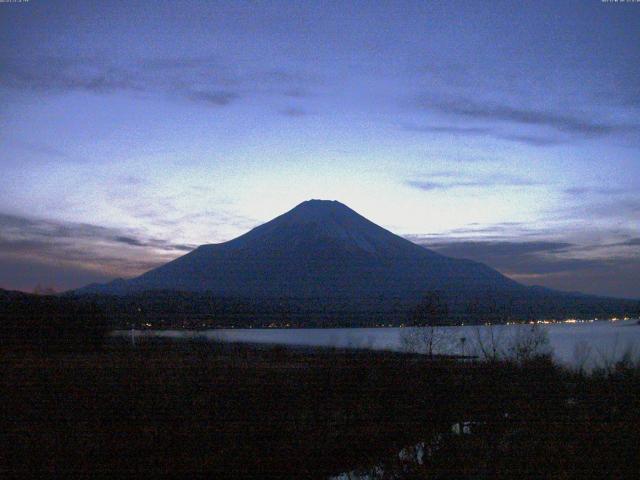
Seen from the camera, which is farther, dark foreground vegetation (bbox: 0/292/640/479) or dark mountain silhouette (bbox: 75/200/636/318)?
dark mountain silhouette (bbox: 75/200/636/318)

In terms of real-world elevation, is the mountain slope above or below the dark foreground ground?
above

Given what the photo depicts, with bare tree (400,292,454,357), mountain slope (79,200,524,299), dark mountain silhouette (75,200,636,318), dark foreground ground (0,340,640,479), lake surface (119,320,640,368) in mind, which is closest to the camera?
dark foreground ground (0,340,640,479)

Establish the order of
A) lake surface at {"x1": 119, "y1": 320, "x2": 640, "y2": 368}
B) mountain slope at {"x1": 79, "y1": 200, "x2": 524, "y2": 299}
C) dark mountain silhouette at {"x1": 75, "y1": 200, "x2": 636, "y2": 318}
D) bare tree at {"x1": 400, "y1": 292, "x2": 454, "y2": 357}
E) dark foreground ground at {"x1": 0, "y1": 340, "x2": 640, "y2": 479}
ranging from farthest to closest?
mountain slope at {"x1": 79, "y1": 200, "x2": 524, "y2": 299} < dark mountain silhouette at {"x1": 75, "y1": 200, "x2": 636, "y2": 318} < bare tree at {"x1": 400, "y1": 292, "x2": 454, "y2": 357} < lake surface at {"x1": 119, "y1": 320, "x2": 640, "y2": 368} < dark foreground ground at {"x1": 0, "y1": 340, "x2": 640, "y2": 479}

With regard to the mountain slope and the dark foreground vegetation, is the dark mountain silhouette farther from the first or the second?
the dark foreground vegetation

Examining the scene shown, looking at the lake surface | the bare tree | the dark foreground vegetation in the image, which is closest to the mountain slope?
the lake surface

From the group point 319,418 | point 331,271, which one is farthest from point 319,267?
point 319,418

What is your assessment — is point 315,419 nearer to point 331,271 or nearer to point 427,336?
point 427,336

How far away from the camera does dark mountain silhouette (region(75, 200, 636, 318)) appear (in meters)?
115

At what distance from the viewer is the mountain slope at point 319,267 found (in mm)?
119531

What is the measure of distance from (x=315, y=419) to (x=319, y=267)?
117016mm

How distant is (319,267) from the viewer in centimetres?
12950

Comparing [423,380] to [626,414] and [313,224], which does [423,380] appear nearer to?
[626,414]

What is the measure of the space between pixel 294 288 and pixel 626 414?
10857cm

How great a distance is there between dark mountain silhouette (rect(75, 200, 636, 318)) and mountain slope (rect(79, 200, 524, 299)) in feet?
0.59
